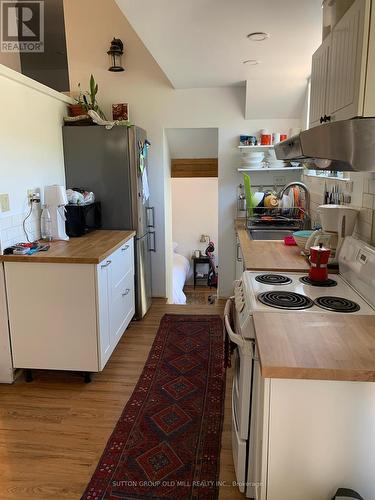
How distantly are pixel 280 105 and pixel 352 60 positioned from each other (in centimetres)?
241

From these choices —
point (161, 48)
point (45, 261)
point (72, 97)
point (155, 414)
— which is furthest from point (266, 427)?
point (72, 97)

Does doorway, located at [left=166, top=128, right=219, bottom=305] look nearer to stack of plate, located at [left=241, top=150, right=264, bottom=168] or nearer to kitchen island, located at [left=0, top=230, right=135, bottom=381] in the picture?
stack of plate, located at [left=241, top=150, right=264, bottom=168]

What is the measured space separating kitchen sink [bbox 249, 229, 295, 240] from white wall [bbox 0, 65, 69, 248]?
1761 millimetres

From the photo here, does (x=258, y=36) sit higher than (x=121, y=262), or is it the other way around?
(x=258, y=36)

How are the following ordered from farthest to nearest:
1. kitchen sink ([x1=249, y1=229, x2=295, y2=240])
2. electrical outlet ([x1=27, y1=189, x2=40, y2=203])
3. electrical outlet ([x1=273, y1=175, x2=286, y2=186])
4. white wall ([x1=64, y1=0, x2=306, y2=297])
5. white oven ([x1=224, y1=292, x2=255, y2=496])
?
electrical outlet ([x1=273, y1=175, x2=286, y2=186]) < white wall ([x1=64, y1=0, x2=306, y2=297]) < kitchen sink ([x1=249, y1=229, x2=295, y2=240]) < electrical outlet ([x1=27, y1=189, x2=40, y2=203]) < white oven ([x1=224, y1=292, x2=255, y2=496])

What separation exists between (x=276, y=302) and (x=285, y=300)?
6cm

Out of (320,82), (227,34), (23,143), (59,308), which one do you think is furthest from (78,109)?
(320,82)

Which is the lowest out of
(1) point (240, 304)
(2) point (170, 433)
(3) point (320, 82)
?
(2) point (170, 433)

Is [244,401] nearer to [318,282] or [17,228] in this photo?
[318,282]

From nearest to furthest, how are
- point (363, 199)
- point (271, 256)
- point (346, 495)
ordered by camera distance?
1. point (346, 495)
2. point (363, 199)
3. point (271, 256)

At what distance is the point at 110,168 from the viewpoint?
346 centimetres

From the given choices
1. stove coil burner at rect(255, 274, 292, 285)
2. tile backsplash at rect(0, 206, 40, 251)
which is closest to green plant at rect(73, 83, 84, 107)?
tile backsplash at rect(0, 206, 40, 251)

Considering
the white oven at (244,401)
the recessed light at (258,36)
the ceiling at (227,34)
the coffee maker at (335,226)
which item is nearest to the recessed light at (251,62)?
A: the ceiling at (227,34)

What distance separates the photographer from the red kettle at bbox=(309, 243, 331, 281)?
188cm
